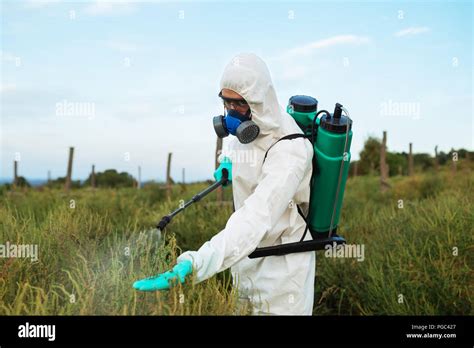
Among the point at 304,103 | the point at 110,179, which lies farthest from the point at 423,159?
the point at 304,103

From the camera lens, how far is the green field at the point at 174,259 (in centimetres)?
257

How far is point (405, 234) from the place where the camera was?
6039mm

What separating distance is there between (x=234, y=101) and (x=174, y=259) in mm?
950

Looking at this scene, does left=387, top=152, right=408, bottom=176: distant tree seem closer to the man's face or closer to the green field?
the green field

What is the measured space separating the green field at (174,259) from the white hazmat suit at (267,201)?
27 centimetres

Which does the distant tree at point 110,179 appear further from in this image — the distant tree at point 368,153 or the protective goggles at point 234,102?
the protective goggles at point 234,102

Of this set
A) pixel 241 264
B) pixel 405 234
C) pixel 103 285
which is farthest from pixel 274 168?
pixel 405 234

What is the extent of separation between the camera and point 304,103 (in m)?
3.47

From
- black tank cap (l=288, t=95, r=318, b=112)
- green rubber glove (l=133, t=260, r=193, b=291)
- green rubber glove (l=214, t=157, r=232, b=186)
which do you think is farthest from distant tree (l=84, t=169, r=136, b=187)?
green rubber glove (l=133, t=260, r=193, b=291)

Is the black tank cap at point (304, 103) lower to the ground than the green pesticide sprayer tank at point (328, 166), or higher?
higher

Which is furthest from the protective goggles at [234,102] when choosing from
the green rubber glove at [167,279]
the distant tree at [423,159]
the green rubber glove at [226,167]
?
the distant tree at [423,159]

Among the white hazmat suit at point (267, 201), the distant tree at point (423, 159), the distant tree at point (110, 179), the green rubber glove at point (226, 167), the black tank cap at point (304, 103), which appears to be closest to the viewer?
the white hazmat suit at point (267, 201)
